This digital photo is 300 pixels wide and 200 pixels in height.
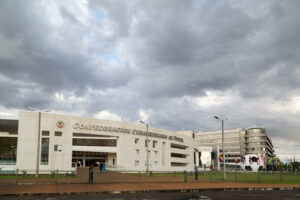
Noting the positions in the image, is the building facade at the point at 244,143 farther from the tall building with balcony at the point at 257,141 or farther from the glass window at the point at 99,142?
the glass window at the point at 99,142

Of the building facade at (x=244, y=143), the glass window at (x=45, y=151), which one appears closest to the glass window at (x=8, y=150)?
the glass window at (x=45, y=151)

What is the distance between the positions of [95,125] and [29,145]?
13.9 m

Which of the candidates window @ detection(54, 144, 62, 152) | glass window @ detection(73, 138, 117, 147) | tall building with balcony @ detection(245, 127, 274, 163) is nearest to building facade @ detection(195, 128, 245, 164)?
tall building with balcony @ detection(245, 127, 274, 163)

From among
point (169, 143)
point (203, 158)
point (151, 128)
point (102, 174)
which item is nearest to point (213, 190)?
point (102, 174)

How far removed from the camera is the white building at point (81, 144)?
2039 inches

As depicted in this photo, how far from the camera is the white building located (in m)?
51.8

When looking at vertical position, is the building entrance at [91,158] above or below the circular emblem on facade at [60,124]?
below

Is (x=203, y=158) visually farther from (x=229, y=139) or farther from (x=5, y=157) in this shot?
(x=5, y=157)

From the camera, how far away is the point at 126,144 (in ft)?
219

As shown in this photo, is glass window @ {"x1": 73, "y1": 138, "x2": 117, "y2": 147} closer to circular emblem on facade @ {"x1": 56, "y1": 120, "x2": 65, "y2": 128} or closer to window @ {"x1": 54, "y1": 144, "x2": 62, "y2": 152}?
window @ {"x1": 54, "y1": 144, "x2": 62, "y2": 152}

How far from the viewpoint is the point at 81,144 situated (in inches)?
2482

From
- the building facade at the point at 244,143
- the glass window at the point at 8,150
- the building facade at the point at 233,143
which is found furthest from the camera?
the building facade at the point at 233,143

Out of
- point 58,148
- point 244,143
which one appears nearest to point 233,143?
point 244,143

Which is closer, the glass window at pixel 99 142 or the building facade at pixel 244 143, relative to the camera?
the glass window at pixel 99 142
